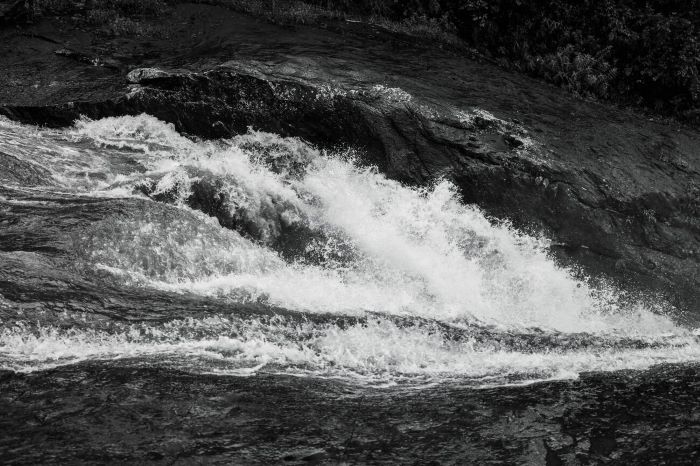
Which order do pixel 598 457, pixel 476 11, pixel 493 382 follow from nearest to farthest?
pixel 598 457 < pixel 493 382 < pixel 476 11

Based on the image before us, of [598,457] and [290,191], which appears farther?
[290,191]

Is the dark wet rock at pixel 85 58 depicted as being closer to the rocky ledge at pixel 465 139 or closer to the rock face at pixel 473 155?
the rocky ledge at pixel 465 139

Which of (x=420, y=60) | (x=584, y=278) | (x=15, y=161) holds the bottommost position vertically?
(x=584, y=278)

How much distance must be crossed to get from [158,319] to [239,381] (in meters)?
1.56

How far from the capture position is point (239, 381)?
22.3 feet

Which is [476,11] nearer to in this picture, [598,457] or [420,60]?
[420,60]

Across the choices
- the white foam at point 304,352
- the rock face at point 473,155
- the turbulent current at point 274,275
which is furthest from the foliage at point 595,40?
the white foam at point 304,352

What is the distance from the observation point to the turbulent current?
7527 millimetres

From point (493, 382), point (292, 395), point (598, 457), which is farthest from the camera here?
point (493, 382)

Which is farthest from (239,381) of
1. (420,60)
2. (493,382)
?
(420,60)

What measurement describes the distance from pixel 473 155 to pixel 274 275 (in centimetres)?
498

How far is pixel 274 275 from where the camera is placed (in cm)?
998

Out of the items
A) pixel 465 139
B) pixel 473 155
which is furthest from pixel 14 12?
pixel 473 155

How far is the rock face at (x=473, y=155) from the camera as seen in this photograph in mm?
12578
